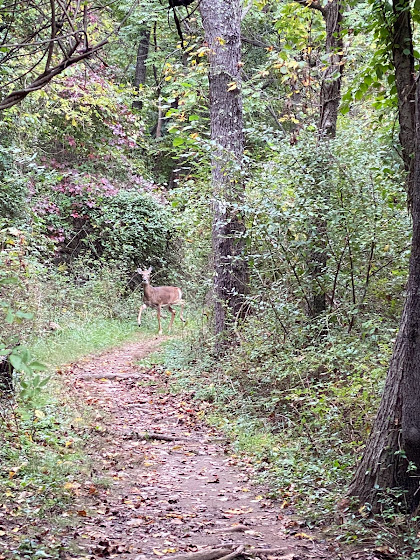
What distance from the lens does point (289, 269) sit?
941 cm

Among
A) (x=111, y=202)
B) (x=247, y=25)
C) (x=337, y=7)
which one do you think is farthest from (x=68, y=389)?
(x=247, y=25)

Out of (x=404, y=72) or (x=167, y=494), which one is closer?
(x=404, y=72)

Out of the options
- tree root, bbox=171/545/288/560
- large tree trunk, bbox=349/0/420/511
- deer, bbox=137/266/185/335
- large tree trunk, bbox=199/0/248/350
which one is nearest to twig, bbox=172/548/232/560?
tree root, bbox=171/545/288/560

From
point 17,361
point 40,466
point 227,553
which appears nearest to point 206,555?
point 227,553

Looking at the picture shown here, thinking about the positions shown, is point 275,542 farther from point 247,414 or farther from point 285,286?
A: point 285,286

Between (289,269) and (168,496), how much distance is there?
4.22 metres

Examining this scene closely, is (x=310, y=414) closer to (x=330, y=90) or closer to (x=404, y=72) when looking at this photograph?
(x=404, y=72)

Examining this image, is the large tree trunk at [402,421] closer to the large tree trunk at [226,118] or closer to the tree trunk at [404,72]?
the tree trunk at [404,72]

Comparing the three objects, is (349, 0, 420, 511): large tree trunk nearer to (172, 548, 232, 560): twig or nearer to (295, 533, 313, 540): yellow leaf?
(295, 533, 313, 540): yellow leaf

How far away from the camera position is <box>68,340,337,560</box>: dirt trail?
4844mm

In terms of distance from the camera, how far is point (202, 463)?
738cm

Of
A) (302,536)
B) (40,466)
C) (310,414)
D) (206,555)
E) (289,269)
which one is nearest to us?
(206,555)

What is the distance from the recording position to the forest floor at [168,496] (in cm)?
474

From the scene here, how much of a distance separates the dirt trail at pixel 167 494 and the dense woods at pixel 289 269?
1.14ft
